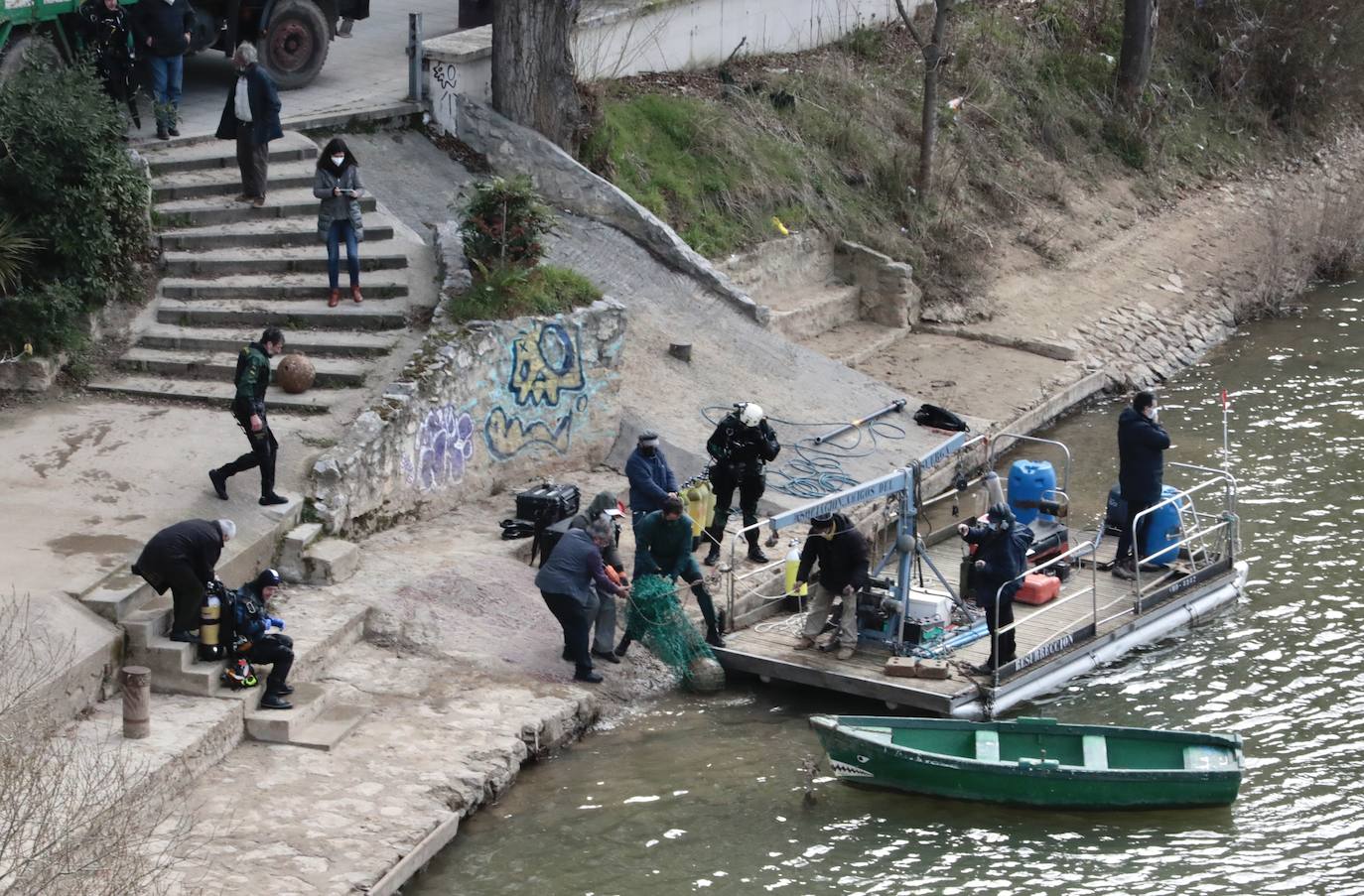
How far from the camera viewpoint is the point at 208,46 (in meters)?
23.6

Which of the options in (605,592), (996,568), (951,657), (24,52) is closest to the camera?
(996,568)

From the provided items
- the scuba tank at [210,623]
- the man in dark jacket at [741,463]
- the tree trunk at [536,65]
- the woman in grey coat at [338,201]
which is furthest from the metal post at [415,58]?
the scuba tank at [210,623]

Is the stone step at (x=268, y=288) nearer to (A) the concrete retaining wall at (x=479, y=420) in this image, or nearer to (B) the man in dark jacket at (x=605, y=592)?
(A) the concrete retaining wall at (x=479, y=420)

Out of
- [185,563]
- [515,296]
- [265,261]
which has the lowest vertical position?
[185,563]

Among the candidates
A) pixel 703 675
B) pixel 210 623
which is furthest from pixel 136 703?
pixel 703 675

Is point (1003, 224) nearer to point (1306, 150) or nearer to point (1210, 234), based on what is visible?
point (1210, 234)

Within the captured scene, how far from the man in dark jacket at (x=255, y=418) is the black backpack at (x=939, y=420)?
29.2 feet

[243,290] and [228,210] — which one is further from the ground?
[228,210]

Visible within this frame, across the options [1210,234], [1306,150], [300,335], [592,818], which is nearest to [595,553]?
[592,818]

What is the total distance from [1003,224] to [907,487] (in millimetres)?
14276

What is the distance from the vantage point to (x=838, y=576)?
15.9 metres

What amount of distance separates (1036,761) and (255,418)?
7210 millimetres

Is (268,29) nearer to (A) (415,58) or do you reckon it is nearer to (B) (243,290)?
(A) (415,58)

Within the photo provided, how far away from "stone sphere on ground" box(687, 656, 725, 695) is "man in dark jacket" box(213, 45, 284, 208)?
8119 mm
